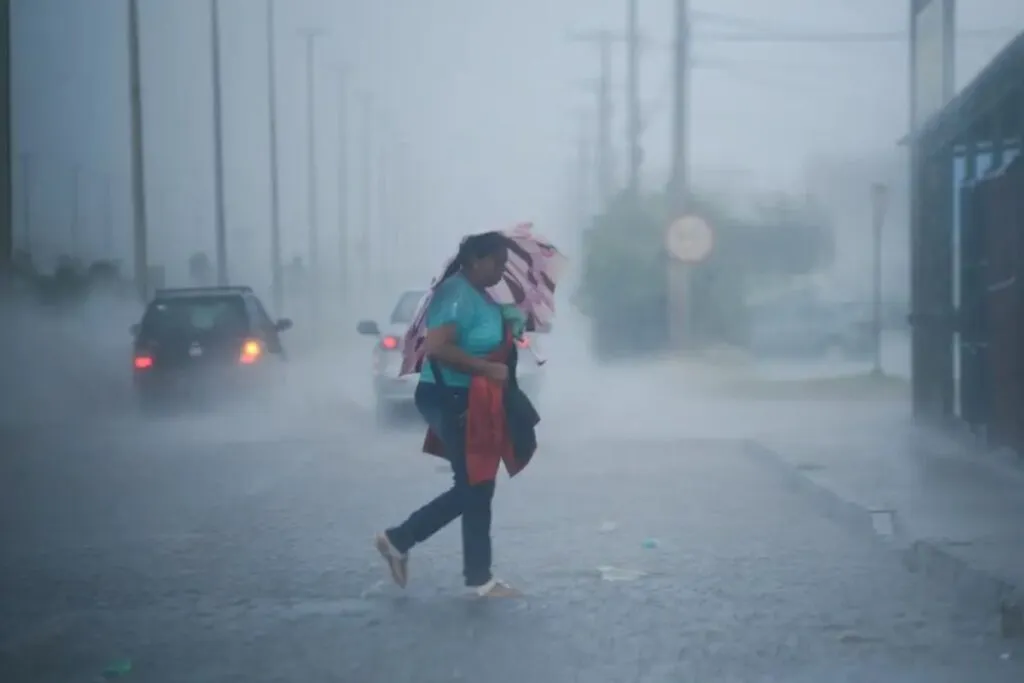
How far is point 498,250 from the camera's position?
8.09 meters

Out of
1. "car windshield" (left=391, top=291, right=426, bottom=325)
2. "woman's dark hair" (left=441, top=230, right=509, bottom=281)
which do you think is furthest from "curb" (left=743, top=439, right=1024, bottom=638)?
"car windshield" (left=391, top=291, right=426, bottom=325)

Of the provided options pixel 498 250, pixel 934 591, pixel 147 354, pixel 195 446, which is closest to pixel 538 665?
pixel 498 250

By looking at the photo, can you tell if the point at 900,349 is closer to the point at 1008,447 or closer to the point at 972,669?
the point at 1008,447

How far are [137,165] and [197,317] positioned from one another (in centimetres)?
1316

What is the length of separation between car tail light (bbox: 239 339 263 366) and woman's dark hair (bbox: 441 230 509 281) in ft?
48.3

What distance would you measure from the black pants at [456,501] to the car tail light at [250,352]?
574 inches

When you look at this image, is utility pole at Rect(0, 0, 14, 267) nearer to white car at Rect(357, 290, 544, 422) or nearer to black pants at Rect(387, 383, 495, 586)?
white car at Rect(357, 290, 544, 422)

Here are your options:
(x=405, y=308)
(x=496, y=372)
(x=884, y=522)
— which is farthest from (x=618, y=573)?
(x=405, y=308)

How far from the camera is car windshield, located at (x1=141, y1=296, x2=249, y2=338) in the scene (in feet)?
74.3

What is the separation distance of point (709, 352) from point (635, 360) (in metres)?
2.34

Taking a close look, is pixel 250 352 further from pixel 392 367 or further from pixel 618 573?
pixel 618 573

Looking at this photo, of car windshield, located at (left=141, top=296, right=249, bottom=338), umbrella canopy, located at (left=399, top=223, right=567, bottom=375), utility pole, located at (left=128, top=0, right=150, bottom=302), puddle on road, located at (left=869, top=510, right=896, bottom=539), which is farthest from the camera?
utility pole, located at (left=128, top=0, right=150, bottom=302)

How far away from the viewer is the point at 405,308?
2084 centimetres

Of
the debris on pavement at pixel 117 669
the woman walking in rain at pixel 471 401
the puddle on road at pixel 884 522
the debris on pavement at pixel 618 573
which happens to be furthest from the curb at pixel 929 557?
the debris on pavement at pixel 117 669
